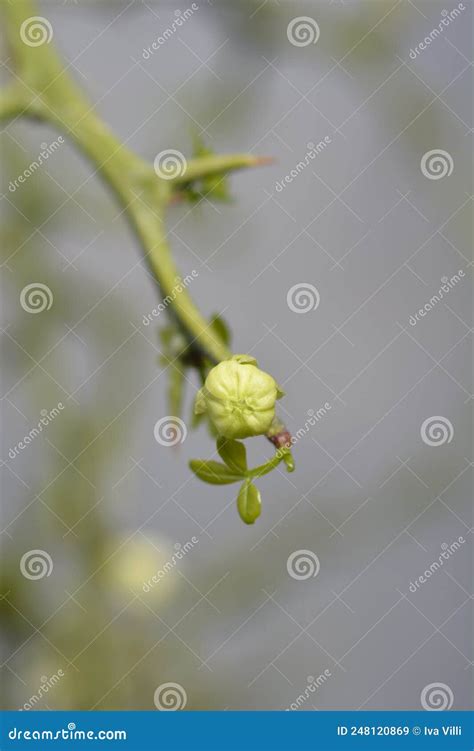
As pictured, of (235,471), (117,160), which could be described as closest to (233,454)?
(235,471)

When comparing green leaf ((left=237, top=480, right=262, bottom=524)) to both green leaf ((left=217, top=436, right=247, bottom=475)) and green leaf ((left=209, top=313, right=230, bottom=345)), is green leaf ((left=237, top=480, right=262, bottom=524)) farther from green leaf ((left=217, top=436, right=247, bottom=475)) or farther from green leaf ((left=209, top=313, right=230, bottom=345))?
green leaf ((left=209, top=313, right=230, bottom=345))

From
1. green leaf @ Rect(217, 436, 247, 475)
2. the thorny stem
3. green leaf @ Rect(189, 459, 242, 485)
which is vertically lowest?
green leaf @ Rect(189, 459, 242, 485)

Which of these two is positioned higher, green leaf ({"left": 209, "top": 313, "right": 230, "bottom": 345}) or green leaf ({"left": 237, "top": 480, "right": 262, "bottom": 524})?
green leaf ({"left": 209, "top": 313, "right": 230, "bottom": 345})

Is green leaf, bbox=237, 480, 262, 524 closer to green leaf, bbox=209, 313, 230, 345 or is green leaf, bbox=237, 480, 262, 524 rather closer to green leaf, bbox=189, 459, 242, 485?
green leaf, bbox=189, 459, 242, 485

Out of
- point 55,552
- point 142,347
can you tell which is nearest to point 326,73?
point 142,347

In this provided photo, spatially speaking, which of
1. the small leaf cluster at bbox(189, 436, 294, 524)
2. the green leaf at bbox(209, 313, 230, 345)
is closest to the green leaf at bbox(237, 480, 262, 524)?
the small leaf cluster at bbox(189, 436, 294, 524)
